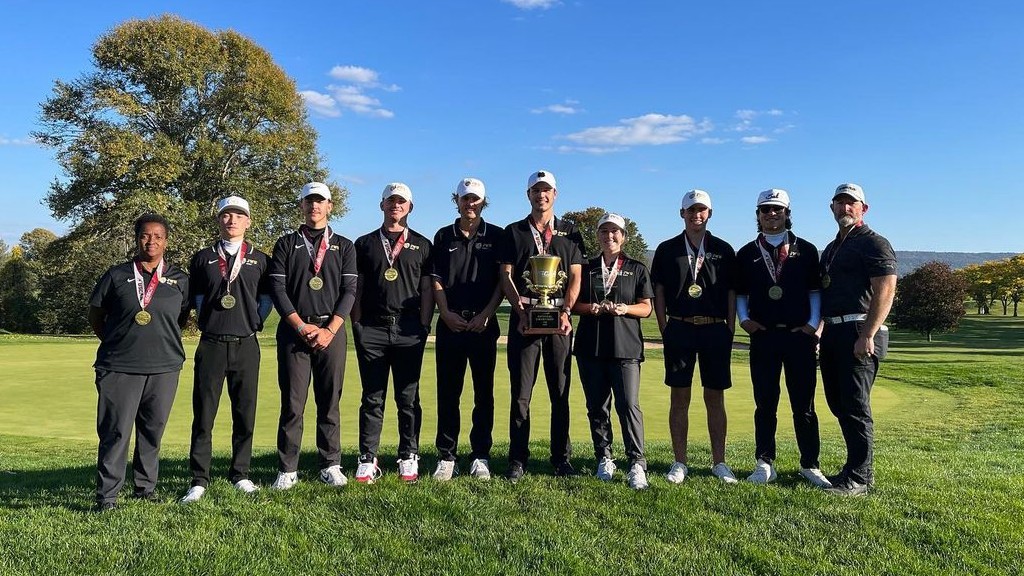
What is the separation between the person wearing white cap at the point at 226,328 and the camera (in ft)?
16.7

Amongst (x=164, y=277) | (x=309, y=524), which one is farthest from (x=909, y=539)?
(x=164, y=277)

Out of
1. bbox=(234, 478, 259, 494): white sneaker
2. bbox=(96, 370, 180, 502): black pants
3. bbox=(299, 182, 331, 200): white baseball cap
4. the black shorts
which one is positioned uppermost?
bbox=(299, 182, 331, 200): white baseball cap

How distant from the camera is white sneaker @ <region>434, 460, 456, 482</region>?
5.35m

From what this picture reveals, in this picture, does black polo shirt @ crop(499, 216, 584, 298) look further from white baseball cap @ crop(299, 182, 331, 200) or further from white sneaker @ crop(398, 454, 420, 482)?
white sneaker @ crop(398, 454, 420, 482)

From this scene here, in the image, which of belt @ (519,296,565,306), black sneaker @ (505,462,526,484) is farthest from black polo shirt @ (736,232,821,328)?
black sneaker @ (505,462,526,484)

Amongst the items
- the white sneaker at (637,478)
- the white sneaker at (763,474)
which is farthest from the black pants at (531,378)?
the white sneaker at (763,474)

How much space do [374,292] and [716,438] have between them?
3129 mm

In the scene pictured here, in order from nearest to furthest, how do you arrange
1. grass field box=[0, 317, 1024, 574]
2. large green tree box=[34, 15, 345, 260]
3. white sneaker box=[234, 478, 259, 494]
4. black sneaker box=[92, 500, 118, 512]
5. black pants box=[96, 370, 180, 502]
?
grass field box=[0, 317, 1024, 574] < black sneaker box=[92, 500, 118, 512] < black pants box=[96, 370, 180, 502] < white sneaker box=[234, 478, 259, 494] < large green tree box=[34, 15, 345, 260]

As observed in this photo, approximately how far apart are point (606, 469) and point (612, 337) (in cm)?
107

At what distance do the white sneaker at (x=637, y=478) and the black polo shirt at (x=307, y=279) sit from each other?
2590 mm

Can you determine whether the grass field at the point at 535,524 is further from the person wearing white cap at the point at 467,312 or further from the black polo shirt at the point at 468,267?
Answer: the black polo shirt at the point at 468,267

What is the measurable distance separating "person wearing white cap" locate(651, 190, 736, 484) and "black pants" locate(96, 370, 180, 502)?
→ 3961mm

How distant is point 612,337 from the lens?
17.9 feet

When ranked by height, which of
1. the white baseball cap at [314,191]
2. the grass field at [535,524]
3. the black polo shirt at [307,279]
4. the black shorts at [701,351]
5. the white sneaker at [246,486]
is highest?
the white baseball cap at [314,191]
